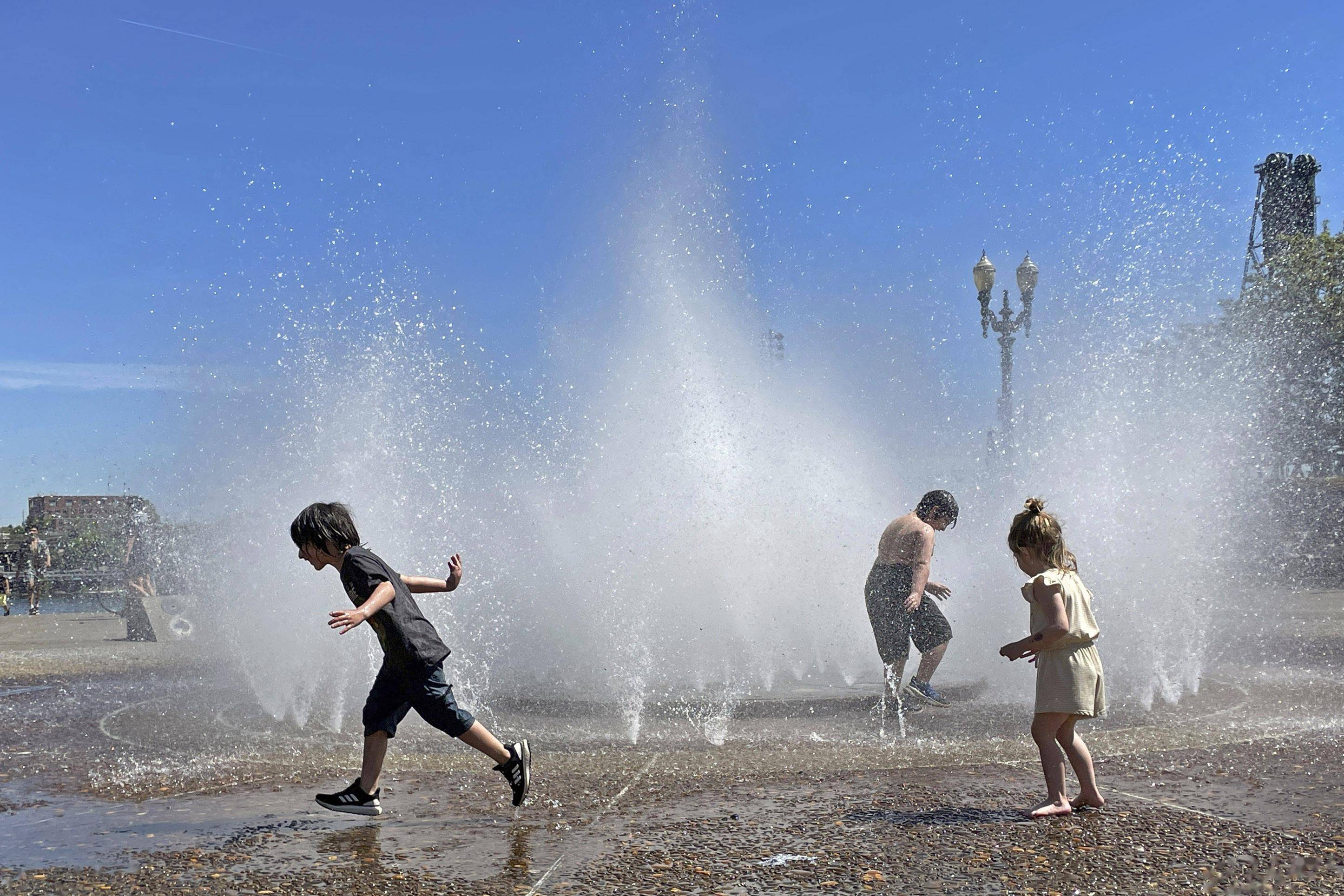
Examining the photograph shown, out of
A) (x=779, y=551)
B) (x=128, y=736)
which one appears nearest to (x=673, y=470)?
(x=779, y=551)

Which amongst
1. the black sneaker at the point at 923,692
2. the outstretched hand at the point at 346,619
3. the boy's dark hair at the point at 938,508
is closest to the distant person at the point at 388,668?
the outstretched hand at the point at 346,619

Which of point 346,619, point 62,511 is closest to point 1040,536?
point 346,619

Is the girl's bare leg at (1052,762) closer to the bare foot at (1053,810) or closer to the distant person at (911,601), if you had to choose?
the bare foot at (1053,810)

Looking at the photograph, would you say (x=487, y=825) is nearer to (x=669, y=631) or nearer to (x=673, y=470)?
(x=669, y=631)

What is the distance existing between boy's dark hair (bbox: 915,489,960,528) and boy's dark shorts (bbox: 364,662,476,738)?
3.72 meters

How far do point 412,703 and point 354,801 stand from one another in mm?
433

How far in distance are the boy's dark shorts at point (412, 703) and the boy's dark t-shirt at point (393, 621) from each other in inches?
1.8

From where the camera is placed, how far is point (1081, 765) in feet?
14.6

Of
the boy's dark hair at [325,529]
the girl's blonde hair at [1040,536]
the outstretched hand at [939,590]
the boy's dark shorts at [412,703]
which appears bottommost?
the boy's dark shorts at [412,703]

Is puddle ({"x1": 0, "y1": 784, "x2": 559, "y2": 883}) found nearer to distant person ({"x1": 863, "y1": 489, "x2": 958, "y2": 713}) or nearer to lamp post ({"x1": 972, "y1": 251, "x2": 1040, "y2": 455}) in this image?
distant person ({"x1": 863, "y1": 489, "x2": 958, "y2": 713})

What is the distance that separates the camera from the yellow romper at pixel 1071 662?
446cm

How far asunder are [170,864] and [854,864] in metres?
2.37

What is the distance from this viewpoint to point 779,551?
38.6 feet

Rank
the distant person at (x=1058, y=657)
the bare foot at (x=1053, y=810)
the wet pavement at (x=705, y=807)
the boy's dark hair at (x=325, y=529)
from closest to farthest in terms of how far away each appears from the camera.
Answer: the wet pavement at (x=705, y=807) → the bare foot at (x=1053, y=810) → the distant person at (x=1058, y=657) → the boy's dark hair at (x=325, y=529)
